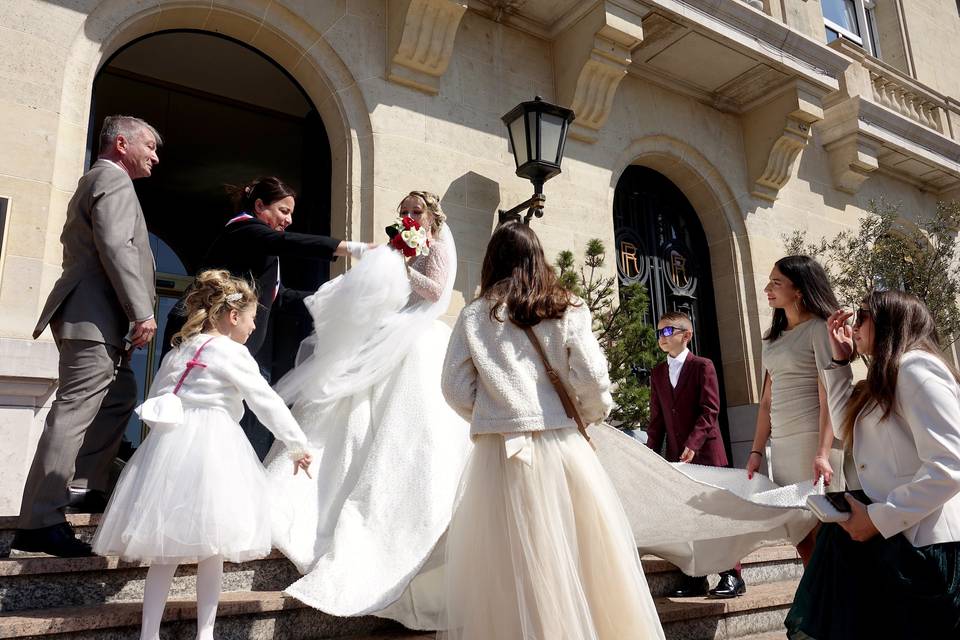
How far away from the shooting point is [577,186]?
7.64 meters

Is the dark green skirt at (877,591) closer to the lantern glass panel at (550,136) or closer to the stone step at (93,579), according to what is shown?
the stone step at (93,579)

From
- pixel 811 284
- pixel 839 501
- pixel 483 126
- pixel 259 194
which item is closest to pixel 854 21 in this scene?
pixel 483 126

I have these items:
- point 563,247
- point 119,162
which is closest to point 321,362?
point 119,162

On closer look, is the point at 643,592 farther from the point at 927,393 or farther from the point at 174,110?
the point at 174,110

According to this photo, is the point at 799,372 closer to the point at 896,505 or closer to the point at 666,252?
the point at 896,505

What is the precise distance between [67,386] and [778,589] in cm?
414

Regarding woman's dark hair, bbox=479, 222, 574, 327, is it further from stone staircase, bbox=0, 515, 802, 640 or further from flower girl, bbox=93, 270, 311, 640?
stone staircase, bbox=0, 515, 802, 640

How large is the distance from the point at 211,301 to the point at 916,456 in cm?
289

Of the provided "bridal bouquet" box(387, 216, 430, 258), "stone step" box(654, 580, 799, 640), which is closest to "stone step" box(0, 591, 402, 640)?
"stone step" box(654, 580, 799, 640)

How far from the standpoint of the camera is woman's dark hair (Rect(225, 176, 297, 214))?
14.7 ft

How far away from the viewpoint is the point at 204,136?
10.0m

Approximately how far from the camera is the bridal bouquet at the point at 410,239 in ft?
14.2

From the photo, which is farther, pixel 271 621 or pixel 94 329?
pixel 94 329

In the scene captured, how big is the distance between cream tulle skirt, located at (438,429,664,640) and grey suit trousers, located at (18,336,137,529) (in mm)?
1891
